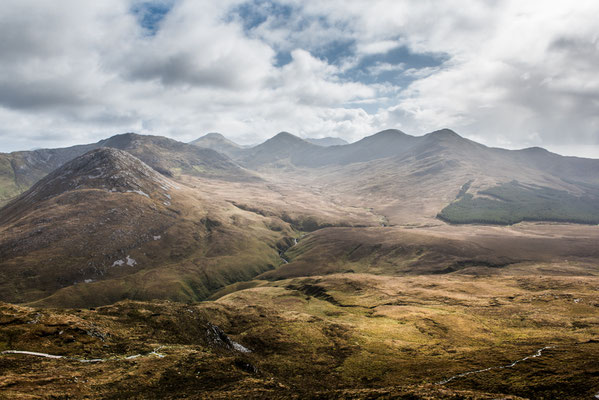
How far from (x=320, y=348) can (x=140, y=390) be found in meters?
45.9

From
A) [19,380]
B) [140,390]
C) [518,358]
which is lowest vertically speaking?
[518,358]

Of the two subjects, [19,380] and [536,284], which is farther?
[536,284]

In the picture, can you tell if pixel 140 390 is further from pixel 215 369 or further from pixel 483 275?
pixel 483 275

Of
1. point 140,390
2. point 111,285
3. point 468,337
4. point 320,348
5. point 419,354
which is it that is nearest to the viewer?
point 140,390

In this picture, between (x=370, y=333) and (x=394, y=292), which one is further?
(x=394, y=292)

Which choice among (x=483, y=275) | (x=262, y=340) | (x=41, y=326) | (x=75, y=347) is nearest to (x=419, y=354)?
(x=262, y=340)

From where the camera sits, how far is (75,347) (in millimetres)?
44906

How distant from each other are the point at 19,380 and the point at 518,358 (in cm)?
7431

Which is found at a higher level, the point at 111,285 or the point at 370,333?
the point at 370,333

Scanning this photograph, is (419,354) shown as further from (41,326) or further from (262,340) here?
(41,326)

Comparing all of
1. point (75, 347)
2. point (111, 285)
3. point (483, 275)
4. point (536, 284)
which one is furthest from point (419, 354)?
point (111, 285)

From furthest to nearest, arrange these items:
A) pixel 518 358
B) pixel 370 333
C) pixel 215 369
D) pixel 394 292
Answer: pixel 394 292 → pixel 370 333 → pixel 518 358 → pixel 215 369

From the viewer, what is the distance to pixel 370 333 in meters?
85.4

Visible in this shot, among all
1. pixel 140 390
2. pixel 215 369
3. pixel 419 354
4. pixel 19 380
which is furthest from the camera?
pixel 419 354
